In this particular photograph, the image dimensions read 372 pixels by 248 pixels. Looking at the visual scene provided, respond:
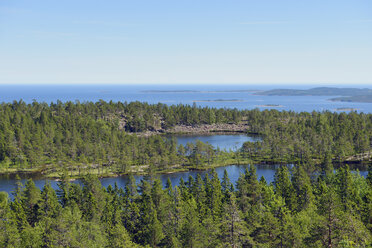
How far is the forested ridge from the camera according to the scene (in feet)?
131

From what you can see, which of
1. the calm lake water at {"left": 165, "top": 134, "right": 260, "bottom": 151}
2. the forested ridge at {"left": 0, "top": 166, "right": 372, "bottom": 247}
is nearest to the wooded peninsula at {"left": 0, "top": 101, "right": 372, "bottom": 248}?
the forested ridge at {"left": 0, "top": 166, "right": 372, "bottom": 247}

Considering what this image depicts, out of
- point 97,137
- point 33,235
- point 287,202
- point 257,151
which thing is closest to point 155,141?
point 97,137

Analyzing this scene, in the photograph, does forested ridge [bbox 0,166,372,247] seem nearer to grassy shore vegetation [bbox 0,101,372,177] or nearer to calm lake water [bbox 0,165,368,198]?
calm lake water [bbox 0,165,368,198]

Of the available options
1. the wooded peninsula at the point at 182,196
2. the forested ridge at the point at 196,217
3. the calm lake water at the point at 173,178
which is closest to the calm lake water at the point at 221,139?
the wooded peninsula at the point at 182,196

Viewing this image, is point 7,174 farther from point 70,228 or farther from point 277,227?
point 277,227

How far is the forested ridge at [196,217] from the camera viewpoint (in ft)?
131

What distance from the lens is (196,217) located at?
164 feet

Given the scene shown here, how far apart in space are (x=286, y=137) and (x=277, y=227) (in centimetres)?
10089

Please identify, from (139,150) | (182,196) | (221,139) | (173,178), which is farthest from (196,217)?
(221,139)

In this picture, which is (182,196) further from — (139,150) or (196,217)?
(139,150)

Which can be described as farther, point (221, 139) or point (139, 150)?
point (221, 139)

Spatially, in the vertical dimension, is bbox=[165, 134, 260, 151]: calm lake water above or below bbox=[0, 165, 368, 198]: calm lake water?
above

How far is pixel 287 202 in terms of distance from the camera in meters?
63.6

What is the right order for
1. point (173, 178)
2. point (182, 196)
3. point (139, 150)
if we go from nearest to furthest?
point (182, 196)
point (173, 178)
point (139, 150)
